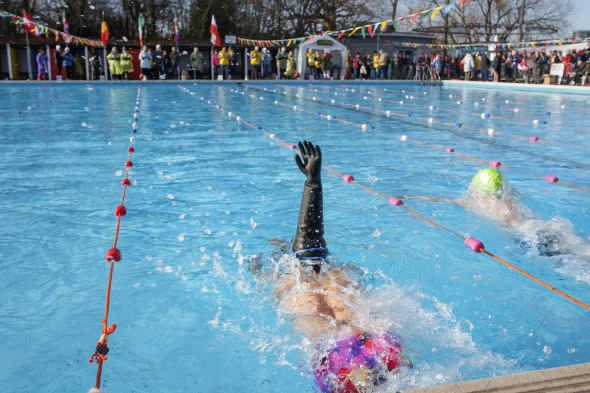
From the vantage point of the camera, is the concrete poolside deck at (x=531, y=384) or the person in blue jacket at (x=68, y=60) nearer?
the concrete poolside deck at (x=531, y=384)

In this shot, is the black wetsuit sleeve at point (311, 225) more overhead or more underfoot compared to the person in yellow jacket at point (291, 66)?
more underfoot

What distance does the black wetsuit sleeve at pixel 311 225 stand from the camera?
10.6ft

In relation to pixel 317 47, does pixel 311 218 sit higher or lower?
lower

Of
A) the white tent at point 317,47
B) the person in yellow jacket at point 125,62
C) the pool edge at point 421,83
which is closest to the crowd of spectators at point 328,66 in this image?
the person in yellow jacket at point 125,62

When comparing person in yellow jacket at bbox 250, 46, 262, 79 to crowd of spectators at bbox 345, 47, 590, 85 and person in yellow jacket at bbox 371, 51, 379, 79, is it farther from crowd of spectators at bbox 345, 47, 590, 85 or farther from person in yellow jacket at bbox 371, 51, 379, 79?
person in yellow jacket at bbox 371, 51, 379, 79

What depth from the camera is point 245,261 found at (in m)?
4.05

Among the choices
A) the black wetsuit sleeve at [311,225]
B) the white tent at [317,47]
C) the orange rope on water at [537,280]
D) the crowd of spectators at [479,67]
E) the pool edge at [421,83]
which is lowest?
the orange rope on water at [537,280]

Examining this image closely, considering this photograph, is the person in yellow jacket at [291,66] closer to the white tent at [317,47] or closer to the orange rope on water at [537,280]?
the white tent at [317,47]

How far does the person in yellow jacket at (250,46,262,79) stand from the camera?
23.7 m

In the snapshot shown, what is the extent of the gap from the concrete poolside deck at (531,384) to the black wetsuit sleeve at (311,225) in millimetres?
1559

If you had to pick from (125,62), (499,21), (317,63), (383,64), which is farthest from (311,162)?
(499,21)

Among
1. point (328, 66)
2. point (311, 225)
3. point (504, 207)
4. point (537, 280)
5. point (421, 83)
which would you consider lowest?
point (537, 280)

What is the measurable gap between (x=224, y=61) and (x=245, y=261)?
69.1 ft

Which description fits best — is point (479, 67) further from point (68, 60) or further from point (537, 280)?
point (537, 280)
